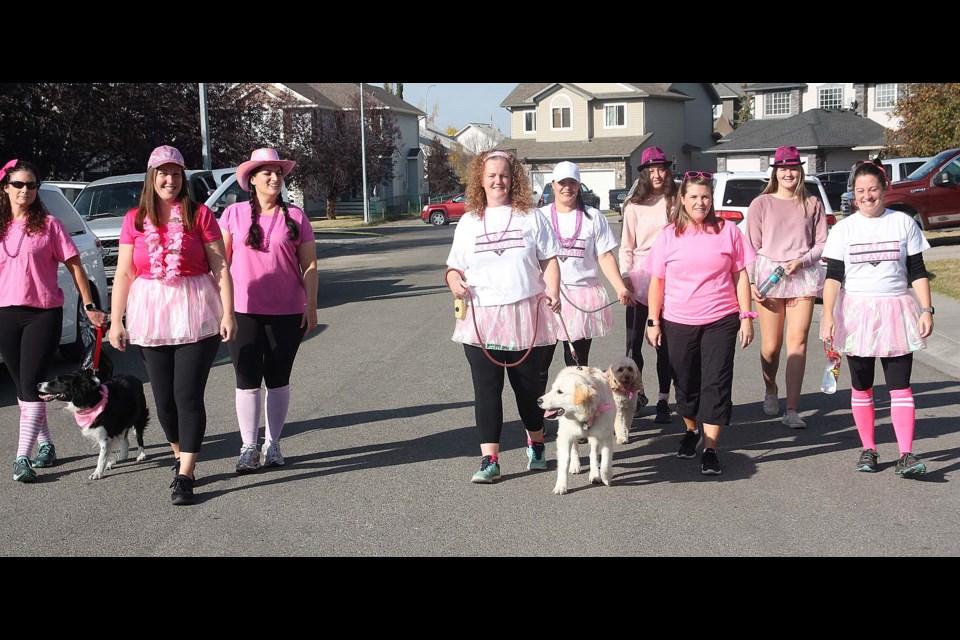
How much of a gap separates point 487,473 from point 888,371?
2647 millimetres

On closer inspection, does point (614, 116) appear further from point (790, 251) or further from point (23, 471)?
point (23, 471)

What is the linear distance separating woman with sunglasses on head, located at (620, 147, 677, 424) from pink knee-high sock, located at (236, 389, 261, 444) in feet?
9.50

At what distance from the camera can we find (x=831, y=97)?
61.2 m

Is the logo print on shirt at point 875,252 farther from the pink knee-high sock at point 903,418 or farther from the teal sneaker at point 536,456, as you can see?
the teal sneaker at point 536,456

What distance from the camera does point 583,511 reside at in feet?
18.9

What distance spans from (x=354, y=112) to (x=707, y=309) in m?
52.8

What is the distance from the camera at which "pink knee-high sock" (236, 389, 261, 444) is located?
263 inches

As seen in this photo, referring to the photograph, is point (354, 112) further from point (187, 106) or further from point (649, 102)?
point (187, 106)

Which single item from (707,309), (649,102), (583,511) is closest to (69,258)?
(583,511)

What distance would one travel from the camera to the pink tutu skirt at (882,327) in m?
6.22

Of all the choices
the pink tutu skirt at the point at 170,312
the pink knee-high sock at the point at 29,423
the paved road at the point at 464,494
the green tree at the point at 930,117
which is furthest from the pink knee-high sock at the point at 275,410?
the green tree at the point at 930,117

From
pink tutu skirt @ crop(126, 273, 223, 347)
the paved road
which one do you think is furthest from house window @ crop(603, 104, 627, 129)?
pink tutu skirt @ crop(126, 273, 223, 347)

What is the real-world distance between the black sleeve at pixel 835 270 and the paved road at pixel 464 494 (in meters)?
1.25

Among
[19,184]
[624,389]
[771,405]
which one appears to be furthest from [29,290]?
[771,405]
